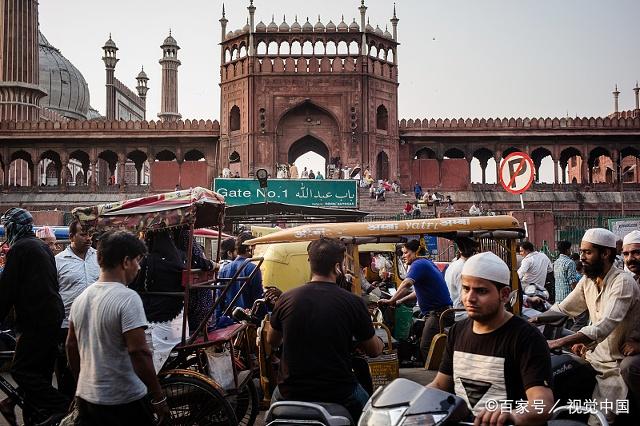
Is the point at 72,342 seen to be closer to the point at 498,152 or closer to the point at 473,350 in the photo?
the point at 473,350

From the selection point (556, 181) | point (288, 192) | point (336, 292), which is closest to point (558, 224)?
point (288, 192)

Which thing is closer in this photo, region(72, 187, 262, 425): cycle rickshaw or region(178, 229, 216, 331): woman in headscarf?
region(72, 187, 262, 425): cycle rickshaw

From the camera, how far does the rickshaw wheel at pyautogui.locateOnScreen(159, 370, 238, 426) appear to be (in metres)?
4.11

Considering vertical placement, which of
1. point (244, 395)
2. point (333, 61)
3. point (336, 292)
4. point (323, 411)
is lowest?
point (244, 395)

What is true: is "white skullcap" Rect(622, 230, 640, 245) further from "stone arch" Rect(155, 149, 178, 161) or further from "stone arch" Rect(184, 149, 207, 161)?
"stone arch" Rect(155, 149, 178, 161)

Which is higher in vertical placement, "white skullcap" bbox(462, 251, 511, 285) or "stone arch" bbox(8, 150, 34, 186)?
"stone arch" bbox(8, 150, 34, 186)

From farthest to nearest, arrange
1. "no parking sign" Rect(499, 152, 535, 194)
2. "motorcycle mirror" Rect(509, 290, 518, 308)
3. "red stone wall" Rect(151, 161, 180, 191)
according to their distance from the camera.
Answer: "red stone wall" Rect(151, 161, 180, 191) → "no parking sign" Rect(499, 152, 535, 194) → "motorcycle mirror" Rect(509, 290, 518, 308)

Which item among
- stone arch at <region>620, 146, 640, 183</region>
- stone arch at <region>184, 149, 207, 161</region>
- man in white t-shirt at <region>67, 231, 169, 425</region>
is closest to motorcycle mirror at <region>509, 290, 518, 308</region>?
man in white t-shirt at <region>67, 231, 169, 425</region>

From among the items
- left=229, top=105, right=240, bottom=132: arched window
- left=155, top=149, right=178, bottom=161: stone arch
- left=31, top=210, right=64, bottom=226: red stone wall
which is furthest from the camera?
left=155, top=149, right=178, bottom=161: stone arch

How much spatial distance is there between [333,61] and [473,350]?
30.3 metres

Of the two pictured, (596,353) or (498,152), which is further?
(498,152)

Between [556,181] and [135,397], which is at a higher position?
[556,181]

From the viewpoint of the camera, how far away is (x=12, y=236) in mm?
4645

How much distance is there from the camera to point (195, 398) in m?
4.15
